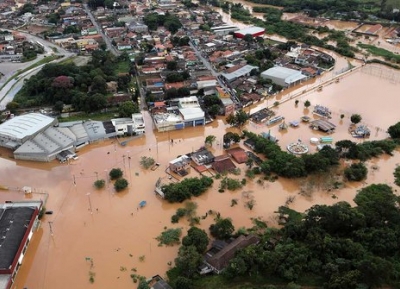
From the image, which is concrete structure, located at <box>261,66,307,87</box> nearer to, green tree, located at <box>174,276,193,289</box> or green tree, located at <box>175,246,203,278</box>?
green tree, located at <box>175,246,203,278</box>

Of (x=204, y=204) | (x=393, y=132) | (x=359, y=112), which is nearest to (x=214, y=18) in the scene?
(x=359, y=112)

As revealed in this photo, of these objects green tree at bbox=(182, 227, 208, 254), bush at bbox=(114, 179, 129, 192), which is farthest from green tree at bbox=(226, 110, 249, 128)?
green tree at bbox=(182, 227, 208, 254)

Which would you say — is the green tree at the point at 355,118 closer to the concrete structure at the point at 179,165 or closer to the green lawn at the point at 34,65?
the concrete structure at the point at 179,165

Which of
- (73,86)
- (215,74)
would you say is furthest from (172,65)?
(73,86)

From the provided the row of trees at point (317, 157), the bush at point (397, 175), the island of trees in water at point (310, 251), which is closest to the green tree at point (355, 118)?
the row of trees at point (317, 157)

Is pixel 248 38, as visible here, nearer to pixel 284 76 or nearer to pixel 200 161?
pixel 284 76
